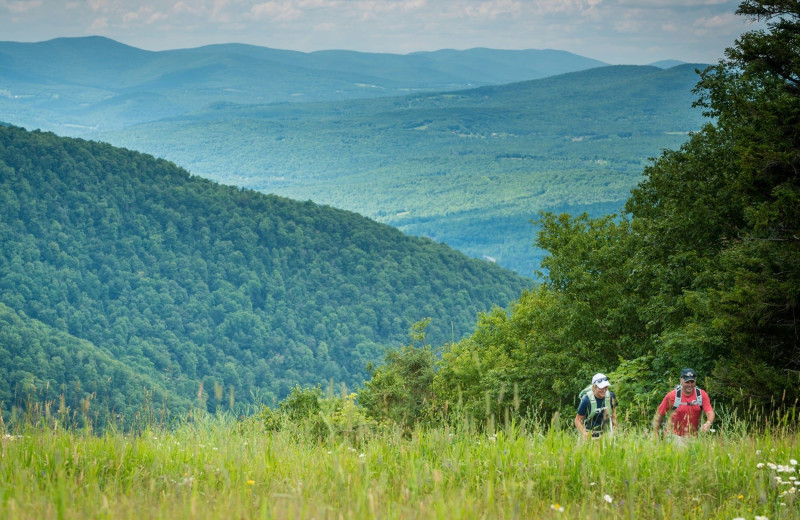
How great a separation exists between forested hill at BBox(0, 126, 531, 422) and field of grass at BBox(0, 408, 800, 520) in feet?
353

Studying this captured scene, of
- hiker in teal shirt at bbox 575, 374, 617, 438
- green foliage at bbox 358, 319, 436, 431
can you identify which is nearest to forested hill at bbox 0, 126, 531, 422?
green foliage at bbox 358, 319, 436, 431

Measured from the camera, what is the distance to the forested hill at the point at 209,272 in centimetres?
12494

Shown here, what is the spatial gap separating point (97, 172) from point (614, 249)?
519 feet

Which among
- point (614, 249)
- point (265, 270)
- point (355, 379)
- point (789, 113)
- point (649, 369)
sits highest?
point (789, 113)

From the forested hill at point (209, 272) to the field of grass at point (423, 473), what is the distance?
10748 centimetres

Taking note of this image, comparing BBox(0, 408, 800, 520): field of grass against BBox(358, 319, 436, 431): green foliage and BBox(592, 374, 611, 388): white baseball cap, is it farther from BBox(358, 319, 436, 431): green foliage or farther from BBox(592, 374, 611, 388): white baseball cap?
BBox(358, 319, 436, 431): green foliage

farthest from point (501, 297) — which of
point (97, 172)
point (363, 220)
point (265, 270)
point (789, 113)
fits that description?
point (789, 113)

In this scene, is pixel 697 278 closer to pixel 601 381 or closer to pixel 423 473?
pixel 601 381

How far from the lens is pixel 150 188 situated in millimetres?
164875

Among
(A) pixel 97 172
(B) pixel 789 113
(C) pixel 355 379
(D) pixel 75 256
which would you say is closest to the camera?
(B) pixel 789 113

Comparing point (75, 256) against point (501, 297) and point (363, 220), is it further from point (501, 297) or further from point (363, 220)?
point (501, 297)

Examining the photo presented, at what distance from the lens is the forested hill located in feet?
410

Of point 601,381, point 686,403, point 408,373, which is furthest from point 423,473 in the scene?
point 408,373

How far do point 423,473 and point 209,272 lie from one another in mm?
152038
